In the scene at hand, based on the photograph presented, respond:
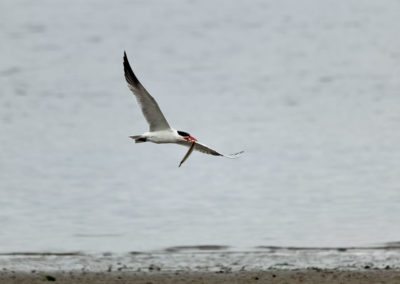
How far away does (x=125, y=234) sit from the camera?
569 inches

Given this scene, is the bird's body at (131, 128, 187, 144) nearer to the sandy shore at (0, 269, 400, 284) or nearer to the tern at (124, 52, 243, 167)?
the tern at (124, 52, 243, 167)

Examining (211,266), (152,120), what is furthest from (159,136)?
(211,266)

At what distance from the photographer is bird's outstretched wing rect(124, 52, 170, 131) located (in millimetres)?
13391

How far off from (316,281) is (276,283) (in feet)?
1.14

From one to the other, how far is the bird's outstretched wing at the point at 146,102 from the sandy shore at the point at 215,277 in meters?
1.98

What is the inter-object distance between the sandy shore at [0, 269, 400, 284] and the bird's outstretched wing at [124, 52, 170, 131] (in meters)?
1.98

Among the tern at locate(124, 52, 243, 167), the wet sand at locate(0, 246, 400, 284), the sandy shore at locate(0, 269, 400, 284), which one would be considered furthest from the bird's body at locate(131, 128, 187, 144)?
the sandy shore at locate(0, 269, 400, 284)

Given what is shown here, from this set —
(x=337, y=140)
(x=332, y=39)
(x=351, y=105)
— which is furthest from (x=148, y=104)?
(x=332, y=39)

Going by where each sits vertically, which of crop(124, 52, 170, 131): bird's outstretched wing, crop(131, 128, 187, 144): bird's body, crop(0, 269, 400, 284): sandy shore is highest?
crop(124, 52, 170, 131): bird's outstretched wing

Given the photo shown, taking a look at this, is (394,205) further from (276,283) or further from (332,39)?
(332,39)

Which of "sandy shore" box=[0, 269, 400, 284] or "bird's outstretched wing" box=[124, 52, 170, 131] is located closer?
"sandy shore" box=[0, 269, 400, 284]

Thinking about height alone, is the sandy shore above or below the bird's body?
below

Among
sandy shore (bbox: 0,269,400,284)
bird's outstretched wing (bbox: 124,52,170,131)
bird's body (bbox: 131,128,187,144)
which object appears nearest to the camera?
sandy shore (bbox: 0,269,400,284)

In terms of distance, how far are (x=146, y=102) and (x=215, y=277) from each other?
7.71ft
